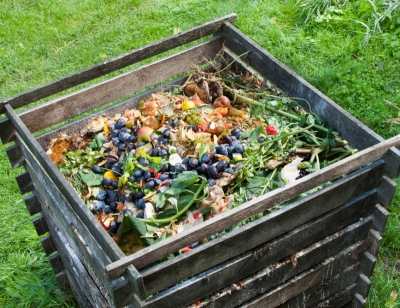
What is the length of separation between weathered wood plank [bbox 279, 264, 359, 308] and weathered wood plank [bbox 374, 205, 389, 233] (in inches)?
11.1

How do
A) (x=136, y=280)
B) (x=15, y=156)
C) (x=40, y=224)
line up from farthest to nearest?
(x=40, y=224) < (x=15, y=156) < (x=136, y=280)

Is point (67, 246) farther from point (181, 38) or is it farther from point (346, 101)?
point (346, 101)

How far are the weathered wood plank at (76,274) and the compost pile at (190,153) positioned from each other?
29 centimetres

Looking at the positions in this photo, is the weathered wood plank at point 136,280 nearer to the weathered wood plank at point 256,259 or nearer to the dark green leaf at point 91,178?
the weathered wood plank at point 256,259

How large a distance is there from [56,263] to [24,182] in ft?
1.93

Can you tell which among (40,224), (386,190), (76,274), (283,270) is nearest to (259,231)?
(283,270)

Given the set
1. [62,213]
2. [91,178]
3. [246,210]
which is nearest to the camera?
[246,210]

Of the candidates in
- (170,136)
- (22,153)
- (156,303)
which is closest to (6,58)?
(22,153)

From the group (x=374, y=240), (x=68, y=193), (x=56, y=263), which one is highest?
(x=68, y=193)

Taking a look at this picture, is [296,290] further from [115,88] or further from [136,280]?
[115,88]

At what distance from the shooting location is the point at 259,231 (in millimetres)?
2293

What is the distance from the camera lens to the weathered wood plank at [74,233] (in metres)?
2.29

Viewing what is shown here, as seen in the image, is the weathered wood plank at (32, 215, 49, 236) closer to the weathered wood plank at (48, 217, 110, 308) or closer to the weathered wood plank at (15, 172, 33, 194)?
the weathered wood plank at (48, 217, 110, 308)

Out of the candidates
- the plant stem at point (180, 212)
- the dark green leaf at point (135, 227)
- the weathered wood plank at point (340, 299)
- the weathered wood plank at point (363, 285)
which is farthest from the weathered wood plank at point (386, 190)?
the dark green leaf at point (135, 227)
